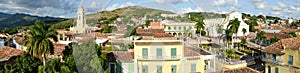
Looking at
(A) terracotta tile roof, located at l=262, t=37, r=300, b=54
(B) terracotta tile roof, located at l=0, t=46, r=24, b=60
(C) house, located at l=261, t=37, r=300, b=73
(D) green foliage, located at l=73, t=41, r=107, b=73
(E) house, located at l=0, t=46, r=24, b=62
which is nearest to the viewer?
(D) green foliage, located at l=73, t=41, r=107, b=73

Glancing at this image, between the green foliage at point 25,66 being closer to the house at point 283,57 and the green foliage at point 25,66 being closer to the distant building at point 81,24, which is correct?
the distant building at point 81,24

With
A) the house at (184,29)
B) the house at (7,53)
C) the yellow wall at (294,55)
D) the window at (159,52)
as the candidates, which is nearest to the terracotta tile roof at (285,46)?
the yellow wall at (294,55)

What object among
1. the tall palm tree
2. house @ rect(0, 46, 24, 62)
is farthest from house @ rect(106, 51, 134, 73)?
house @ rect(0, 46, 24, 62)

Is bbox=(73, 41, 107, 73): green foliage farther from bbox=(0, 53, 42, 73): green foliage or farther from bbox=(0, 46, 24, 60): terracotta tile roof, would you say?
bbox=(0, 46, 24, 60): terracotta tile roof

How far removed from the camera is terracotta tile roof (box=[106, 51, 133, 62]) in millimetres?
3108

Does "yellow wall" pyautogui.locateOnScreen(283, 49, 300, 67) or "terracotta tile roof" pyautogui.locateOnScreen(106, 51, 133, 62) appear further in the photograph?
"yellow wall" pyautogui.locateOnScreen(283, 49, 300, 67)

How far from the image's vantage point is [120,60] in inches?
126

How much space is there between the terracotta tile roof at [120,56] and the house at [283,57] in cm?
866

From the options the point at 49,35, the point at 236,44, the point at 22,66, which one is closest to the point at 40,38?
the point at 49,35

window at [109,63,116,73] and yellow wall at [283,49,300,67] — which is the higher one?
window at [109,63,116,73]

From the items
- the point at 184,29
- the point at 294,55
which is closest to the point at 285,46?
the point at 294,55

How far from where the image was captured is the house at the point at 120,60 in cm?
314

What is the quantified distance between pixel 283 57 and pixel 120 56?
932 centimetres

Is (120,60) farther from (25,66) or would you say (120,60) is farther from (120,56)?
(25,66)
